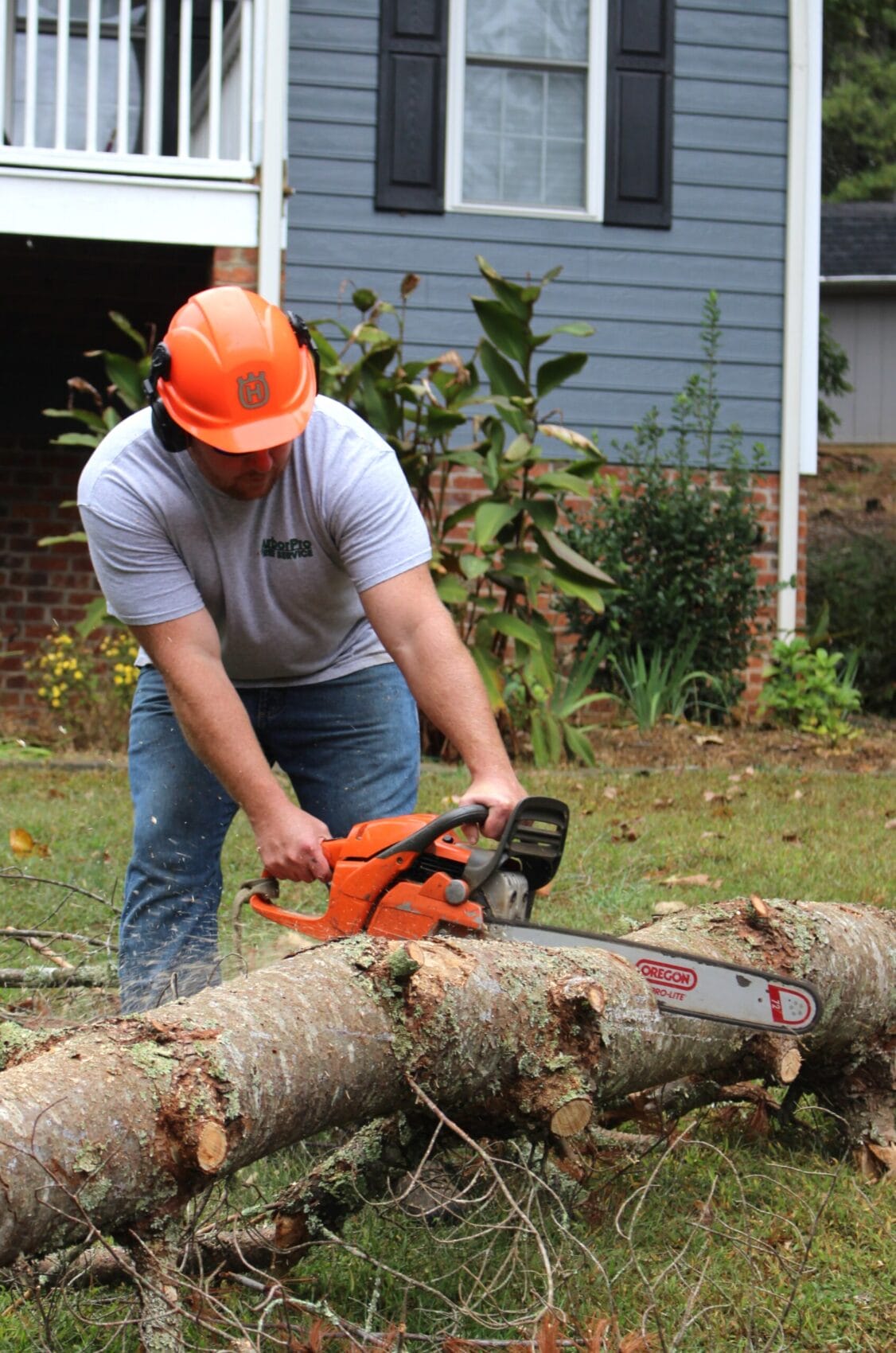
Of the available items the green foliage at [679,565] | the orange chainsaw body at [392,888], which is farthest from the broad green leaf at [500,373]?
the orange chainsaw body at [392,888]

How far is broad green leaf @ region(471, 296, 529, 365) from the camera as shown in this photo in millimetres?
7859

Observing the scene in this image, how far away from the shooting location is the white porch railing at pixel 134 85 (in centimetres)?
888

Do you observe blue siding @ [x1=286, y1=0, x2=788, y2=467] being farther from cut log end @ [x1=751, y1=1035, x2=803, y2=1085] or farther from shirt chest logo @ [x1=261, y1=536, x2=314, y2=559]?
cut log end @ [x1=751, y1=1035, x2=803, y2=1085]

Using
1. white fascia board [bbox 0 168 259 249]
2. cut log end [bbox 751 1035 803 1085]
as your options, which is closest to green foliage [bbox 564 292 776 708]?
white fascia board [bbox 0 168 259 249]

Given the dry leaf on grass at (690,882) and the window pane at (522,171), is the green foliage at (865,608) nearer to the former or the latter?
the window pane at (522,171)

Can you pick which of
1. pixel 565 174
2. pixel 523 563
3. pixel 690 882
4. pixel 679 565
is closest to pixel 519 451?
pixel 523 563

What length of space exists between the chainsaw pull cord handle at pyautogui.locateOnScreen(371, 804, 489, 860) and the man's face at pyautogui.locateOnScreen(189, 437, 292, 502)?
0.90 meters

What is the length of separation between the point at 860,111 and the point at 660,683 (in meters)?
24.5

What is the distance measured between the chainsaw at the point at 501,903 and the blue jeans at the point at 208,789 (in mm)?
733

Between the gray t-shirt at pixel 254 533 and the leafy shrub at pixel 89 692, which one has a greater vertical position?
the gray t-shirt at pixel 254 533

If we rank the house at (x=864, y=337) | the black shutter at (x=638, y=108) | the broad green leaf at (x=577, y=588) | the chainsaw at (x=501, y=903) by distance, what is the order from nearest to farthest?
the chainsaw at (x=501, y=903)
the broad green leaf at (x=577, y=588)
the black shutter at (x=638, y=108)
the house at (x=864, y=337)

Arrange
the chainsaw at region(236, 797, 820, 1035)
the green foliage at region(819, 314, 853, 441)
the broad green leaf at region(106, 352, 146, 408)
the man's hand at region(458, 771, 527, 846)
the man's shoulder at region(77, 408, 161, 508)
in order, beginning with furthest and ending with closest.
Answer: the green foliage at region(819, 314, 853, 441), the broad green leaf at region(106, 352, 146, 408), the man's shoulder at region(77, 408, 161, 508), the man's hand at region(458, 771, 527, 846), the chainsaw at region(236, 797, 820, 1035)

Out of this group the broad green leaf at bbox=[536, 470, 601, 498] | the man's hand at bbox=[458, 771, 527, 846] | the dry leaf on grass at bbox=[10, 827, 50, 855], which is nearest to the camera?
the man's hand at bbox=[458, 771, 527, 846]

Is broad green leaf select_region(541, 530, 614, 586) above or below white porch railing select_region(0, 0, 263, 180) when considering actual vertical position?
below
